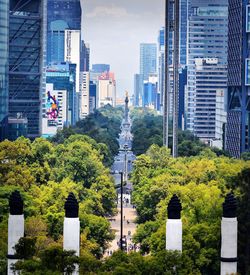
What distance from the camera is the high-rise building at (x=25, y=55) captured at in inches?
6531

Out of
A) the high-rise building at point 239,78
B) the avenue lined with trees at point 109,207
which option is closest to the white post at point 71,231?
the avenue lined with trees at point 109,207

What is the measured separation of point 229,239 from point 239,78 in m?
99.6

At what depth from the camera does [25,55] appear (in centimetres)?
16675

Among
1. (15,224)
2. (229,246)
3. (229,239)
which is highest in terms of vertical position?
(15,224)

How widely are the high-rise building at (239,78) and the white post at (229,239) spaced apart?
9701 centimetres

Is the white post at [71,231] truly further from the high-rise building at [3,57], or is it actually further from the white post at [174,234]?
the high-rise building at [3,57]

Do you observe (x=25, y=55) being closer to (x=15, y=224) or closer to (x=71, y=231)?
(x=15, y=224)

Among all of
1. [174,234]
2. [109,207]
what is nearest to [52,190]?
[109,207]

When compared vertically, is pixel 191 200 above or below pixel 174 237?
below

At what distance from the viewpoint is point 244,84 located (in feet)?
455

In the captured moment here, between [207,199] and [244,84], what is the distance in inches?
3158

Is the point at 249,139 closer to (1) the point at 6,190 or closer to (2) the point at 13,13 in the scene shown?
(2) the point at 13,13

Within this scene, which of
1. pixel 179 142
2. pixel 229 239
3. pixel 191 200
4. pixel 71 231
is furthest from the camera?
pixel 179 142

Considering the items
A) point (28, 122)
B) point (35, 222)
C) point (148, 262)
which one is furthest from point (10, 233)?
point (28, 122)
